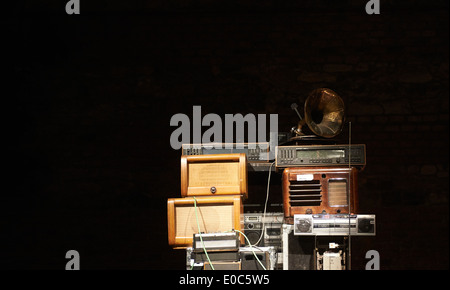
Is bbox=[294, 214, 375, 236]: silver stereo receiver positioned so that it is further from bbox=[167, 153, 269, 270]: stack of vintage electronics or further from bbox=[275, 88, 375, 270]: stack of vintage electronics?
bbox=[167, 153, 269, 270]: stack of vintage electronics

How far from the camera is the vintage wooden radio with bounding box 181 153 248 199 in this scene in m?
2.81

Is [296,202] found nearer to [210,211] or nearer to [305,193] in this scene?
[305,193]

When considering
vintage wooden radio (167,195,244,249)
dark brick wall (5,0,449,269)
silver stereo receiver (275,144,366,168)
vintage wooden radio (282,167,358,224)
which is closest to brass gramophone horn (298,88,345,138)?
silver stereo receiver (275,144,366,168)

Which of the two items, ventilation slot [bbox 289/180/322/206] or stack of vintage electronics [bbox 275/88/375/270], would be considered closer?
stack of vintage electronics [bbox 275/88/375/270]

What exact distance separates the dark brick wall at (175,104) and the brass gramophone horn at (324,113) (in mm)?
823

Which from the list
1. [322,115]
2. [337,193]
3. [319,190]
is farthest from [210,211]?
[322,115]

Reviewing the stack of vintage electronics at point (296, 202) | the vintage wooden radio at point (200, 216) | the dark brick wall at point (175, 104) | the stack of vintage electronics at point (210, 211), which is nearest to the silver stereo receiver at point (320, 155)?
the stack of vintage electronics at point (296, 202)

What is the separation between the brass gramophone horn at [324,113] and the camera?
113 inches

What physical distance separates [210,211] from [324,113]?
104cm

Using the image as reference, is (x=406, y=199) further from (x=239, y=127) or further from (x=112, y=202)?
(x=112, y=202)

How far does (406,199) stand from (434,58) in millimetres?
1282

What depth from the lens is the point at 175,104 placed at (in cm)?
385

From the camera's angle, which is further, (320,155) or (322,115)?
(322,115)

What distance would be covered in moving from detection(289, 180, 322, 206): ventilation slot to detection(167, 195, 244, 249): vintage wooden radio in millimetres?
355
